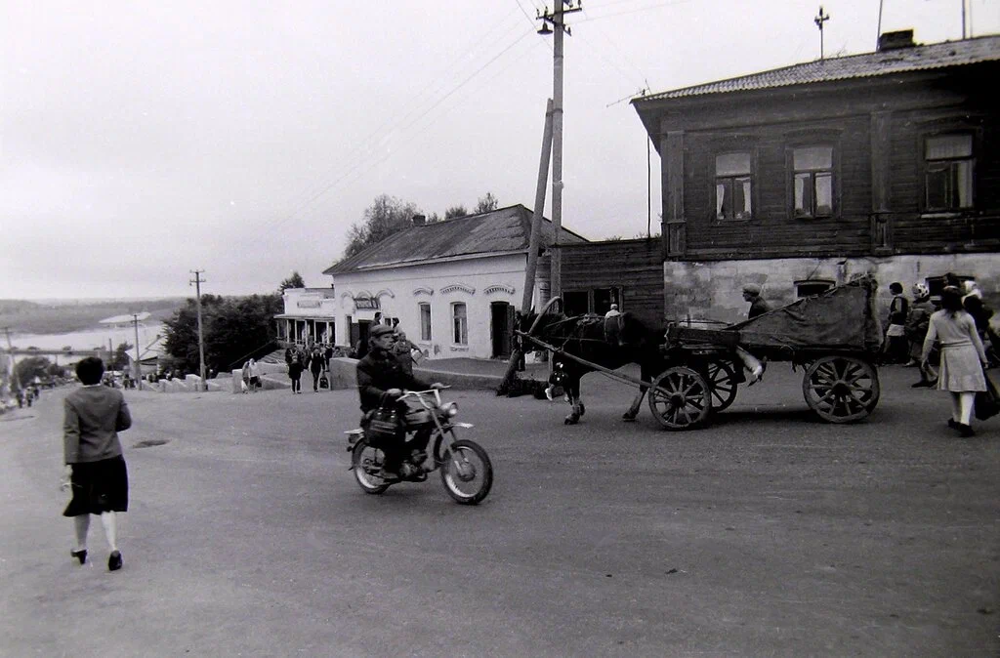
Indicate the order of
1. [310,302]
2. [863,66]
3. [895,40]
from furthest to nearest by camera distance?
[310,302] < [895,40] < [863,66]

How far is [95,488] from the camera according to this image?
5605 mm

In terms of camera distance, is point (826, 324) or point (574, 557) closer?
point (574, 557)

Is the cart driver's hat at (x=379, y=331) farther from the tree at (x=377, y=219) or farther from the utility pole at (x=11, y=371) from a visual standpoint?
the tree at (x=377, y=219)

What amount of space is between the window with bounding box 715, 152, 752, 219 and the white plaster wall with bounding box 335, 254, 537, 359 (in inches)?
306

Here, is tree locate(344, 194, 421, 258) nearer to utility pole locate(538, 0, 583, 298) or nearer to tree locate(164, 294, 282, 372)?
tree locate(164, 294, 282, 372)

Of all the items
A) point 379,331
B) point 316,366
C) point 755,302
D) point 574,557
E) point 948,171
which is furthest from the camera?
point 316,366

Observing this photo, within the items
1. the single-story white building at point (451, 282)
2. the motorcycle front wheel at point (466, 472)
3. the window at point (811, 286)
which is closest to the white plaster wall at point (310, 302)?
the single-story white building at point (451, 282)

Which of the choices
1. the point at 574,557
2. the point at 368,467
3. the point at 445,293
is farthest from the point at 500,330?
the point at 574,557

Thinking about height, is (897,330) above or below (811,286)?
below

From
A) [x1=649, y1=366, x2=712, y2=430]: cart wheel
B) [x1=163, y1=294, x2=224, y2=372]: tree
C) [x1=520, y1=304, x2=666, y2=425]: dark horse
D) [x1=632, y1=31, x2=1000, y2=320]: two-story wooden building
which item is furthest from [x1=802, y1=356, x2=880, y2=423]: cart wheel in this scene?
[x1=163, y1=294, x2=224, y2=372]: tree

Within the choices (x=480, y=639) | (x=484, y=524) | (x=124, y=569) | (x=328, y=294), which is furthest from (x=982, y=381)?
(x=328, y=294)

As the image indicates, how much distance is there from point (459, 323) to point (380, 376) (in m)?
22.4

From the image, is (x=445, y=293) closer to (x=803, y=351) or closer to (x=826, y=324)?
(x=803, y=351)

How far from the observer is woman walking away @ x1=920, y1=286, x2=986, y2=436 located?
309 inches
